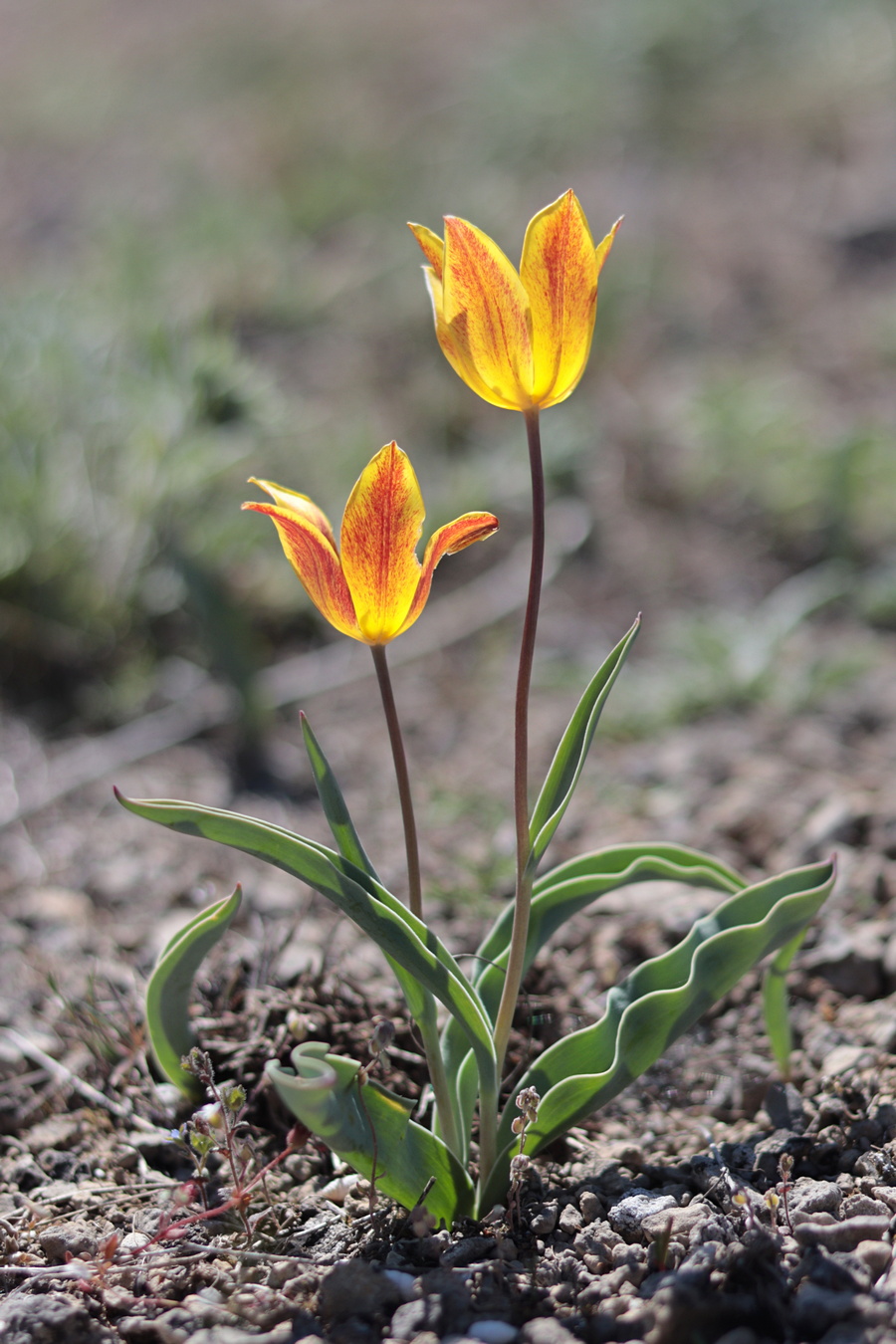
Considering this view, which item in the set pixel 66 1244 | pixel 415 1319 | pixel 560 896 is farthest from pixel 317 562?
pixel 66 1244

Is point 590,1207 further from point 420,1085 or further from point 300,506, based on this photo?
point 300,506

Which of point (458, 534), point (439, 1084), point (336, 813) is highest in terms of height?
point (458, 534)

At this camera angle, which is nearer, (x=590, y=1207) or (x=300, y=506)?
(x=300, y=506)

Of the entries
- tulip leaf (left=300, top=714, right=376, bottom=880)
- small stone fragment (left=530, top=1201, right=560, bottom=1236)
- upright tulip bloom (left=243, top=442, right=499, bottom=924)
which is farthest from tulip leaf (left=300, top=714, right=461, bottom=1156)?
small stone fragment (left=530, top=1201, right=560, bottom=1236)

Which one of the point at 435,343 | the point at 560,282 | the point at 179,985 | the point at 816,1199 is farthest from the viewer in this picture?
the point at 435,343

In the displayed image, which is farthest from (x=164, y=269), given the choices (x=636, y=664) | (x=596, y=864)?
(x=596, y=864)
